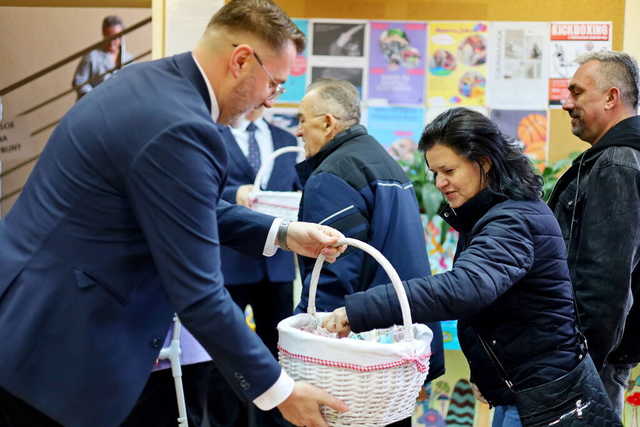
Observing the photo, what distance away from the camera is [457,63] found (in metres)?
4.71

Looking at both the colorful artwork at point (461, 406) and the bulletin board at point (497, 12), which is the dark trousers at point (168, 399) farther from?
the bulletin board at point (497, 12)

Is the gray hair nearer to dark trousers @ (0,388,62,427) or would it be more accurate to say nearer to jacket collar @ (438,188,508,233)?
jacket collar @ (438,188,508,233)

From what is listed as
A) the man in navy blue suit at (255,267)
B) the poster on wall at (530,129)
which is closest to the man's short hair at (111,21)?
the man in navy blue suit at (255,267)

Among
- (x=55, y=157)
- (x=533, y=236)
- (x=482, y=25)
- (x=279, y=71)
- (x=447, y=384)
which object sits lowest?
(x=447, y=384)

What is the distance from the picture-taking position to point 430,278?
6.82ft

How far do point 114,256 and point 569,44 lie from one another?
3.55 m

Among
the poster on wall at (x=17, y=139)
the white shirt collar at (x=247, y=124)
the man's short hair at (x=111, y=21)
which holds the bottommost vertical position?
the poster on wall at (x=17, y=139)

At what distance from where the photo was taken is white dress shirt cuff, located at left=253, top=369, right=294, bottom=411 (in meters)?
1.78

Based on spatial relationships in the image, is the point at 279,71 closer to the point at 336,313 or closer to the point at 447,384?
the point at 336,313

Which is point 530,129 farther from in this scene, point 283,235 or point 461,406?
point 283,235

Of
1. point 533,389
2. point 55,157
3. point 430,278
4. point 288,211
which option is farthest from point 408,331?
point 288,211

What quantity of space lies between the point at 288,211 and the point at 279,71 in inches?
76.4

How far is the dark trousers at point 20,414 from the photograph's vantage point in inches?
69.1

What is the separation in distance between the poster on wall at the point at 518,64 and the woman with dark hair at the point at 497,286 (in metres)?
2.36
